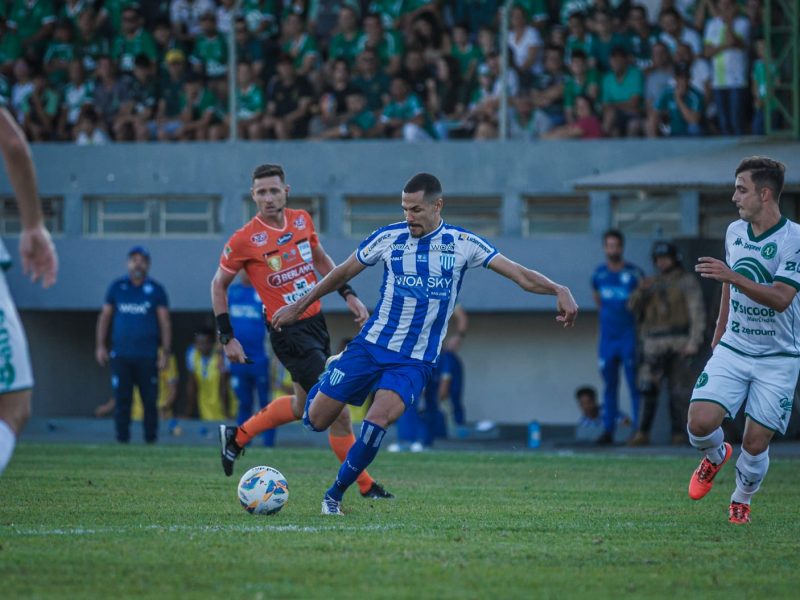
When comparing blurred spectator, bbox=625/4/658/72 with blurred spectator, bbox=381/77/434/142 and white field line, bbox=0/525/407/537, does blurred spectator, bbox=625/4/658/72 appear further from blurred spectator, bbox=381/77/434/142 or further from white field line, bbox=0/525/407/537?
white field line, bbox=0/525/407/537

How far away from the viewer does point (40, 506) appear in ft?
31.6

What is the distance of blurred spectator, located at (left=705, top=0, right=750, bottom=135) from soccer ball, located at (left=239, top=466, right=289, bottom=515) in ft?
43.1

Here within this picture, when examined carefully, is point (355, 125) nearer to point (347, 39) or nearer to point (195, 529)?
point (347, 39)

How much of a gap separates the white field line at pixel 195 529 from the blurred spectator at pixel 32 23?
17.9 m

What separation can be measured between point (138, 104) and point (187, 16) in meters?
1.82

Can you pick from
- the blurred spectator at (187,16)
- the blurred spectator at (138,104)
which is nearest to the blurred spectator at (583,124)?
the blurred spectator at (187,16)

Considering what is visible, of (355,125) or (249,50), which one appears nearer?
(355,125)

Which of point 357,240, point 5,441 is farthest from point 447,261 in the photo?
point 357,240

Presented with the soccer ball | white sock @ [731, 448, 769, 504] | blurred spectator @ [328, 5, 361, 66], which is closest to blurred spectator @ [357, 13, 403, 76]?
blurred spectator @ [328, 5, 361, 66]

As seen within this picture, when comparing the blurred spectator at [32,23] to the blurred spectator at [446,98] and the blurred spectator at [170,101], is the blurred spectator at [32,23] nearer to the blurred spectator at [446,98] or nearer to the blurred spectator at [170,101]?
the blurred spectator at [170,101]

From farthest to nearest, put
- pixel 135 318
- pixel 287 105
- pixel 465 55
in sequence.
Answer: pixel 287 105, pixel 465 55, pixel 135 318

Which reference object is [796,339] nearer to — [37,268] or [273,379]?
[37,268]

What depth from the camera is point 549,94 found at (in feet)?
72.7

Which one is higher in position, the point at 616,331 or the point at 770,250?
the point at 770,250
